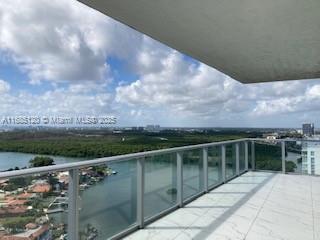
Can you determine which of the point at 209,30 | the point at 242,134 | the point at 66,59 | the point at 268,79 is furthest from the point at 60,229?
the point at 66,59

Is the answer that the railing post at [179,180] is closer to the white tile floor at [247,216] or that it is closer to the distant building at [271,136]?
the white tile floor at [247,216]

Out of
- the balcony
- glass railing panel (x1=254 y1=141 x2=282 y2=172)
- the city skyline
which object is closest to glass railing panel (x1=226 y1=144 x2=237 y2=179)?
the balcony

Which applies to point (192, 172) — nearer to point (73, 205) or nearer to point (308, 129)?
point (73, 205)

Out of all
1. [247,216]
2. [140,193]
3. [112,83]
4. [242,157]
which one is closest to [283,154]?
[242,157]

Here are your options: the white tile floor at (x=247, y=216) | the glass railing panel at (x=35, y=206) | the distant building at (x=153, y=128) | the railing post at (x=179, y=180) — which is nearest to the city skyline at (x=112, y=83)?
the distant building at (x=153, y=128)

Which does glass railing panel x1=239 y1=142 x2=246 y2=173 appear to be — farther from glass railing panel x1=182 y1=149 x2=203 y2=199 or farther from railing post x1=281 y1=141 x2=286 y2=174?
glass railing panel x1=182 y1=149 x2=203 y2=199
